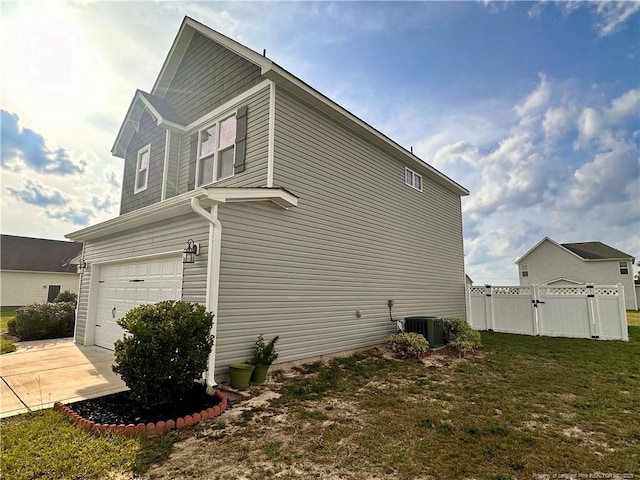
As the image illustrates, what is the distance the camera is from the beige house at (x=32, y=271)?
23.8 meters

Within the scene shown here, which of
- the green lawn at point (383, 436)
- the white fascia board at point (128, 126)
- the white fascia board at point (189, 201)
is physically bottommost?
the green lawn at point (383, 436)

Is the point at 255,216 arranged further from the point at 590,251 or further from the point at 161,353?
the point at 590,251

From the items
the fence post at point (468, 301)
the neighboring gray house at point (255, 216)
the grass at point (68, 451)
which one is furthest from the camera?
the fence post at point (468, 301)

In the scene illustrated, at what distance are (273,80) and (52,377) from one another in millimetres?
7032

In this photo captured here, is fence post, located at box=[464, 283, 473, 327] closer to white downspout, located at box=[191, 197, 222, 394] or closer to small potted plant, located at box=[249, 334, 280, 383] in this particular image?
small potted plant, located at box=[249, 334, 280, 383]

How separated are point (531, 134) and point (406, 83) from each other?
20.3ft

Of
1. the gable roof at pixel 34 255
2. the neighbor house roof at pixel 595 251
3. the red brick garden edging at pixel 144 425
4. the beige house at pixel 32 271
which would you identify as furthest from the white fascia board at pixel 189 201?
the neighbor house roof at pixel 595 251

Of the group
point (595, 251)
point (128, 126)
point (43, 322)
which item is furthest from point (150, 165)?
point (595, 251)

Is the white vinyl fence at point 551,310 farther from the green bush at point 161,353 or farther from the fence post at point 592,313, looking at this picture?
the green bush at point 161,353

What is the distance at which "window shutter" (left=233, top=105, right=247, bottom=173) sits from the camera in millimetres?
7418

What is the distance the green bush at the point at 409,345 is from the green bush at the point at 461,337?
0.91 meters

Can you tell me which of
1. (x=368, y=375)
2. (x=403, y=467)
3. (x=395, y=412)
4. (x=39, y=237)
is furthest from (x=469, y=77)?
(x=39, y=237)

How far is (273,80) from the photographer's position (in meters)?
6.99

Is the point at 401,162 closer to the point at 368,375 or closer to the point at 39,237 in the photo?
the point at 368,375
